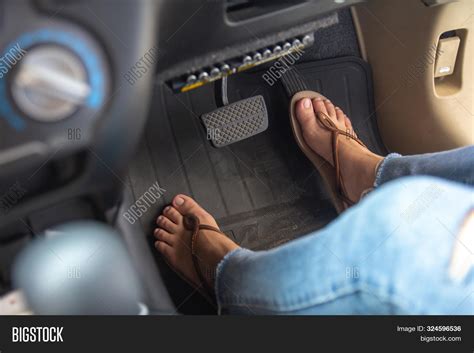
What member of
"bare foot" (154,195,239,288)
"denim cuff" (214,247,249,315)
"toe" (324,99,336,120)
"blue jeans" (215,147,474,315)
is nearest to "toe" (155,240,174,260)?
"bare foot" (154,195,239,288)

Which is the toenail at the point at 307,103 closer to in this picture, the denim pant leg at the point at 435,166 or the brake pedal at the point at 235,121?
the brake pedal at the point at 235,121

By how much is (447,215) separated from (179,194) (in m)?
0.47

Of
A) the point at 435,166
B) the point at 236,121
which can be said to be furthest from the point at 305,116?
the point at 435,166

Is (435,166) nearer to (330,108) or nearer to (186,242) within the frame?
(330,108)

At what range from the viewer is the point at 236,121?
937mm

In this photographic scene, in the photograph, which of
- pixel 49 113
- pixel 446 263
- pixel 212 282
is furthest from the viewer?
pixel 212 282

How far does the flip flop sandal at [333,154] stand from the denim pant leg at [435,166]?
0.10 metres

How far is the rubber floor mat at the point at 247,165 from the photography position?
896 millimetres

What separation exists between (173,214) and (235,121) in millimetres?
197

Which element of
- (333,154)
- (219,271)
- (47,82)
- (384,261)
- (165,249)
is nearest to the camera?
(47,82)

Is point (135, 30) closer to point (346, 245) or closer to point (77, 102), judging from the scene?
point (77, 102)

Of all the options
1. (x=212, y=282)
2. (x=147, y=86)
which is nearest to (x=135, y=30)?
(x=147, y=86)

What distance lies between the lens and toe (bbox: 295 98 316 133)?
0.99 meters

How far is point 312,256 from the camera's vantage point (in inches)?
21.7
